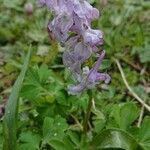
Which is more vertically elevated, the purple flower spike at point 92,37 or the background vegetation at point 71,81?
the purple flower spike at point 92,37

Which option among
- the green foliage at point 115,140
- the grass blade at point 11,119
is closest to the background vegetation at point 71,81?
the green foliage at point 115,140

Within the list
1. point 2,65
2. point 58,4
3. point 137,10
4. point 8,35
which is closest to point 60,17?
point 58,4

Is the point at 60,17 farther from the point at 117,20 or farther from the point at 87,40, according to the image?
the point at 117,20

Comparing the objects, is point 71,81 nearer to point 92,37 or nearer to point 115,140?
point 115,140

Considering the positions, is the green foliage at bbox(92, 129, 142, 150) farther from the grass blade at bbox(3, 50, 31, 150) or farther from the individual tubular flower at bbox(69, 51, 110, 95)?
the grass blade at bbox(3, 50, 31, 150)

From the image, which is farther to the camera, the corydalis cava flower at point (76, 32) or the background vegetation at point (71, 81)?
the background vegetation at point (71, 81)

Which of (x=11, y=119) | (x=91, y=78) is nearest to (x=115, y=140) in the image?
(x=91, y=78)

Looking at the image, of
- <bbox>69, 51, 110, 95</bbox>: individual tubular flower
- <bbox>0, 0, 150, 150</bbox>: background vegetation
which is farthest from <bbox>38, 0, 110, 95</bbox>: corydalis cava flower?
<bbox>0, 0, 150, 150</bbox>: background vegetation

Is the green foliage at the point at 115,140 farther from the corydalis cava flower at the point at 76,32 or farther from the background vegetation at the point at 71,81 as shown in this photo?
the corydalis cava flower at the point at 76,32
